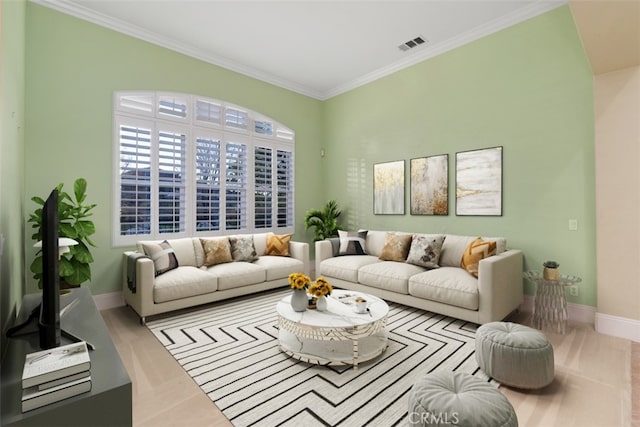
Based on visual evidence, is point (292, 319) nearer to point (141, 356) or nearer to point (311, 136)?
point (141, 356)

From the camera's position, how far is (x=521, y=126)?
3643 mm

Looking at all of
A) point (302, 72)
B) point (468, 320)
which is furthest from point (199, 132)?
point (468, 320)

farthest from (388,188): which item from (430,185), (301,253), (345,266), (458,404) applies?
(458,404)

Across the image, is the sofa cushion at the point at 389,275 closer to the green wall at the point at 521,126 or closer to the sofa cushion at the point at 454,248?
the sofa cushion at the point at 454,248

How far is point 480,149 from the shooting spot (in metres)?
3.97

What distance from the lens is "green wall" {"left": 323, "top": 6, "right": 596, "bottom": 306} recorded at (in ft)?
10.7

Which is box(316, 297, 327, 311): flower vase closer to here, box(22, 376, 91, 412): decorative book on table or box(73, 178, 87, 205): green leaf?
box(22, 376, 91, 412): decorative book on table

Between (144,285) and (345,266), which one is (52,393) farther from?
(345,266)

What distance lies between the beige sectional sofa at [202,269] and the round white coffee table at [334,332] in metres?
1.28

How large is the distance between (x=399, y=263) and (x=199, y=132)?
3.48 m

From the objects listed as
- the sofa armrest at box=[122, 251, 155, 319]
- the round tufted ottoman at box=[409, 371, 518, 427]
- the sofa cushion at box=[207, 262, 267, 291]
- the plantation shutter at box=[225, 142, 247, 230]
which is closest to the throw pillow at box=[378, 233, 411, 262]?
the sofa cushion at box=[207, 262, 267, 291]

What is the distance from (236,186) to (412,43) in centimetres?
341

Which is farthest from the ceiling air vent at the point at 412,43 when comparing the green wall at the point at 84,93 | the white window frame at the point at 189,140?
the green wall at the point at 84,93

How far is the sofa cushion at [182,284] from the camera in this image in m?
3.27
